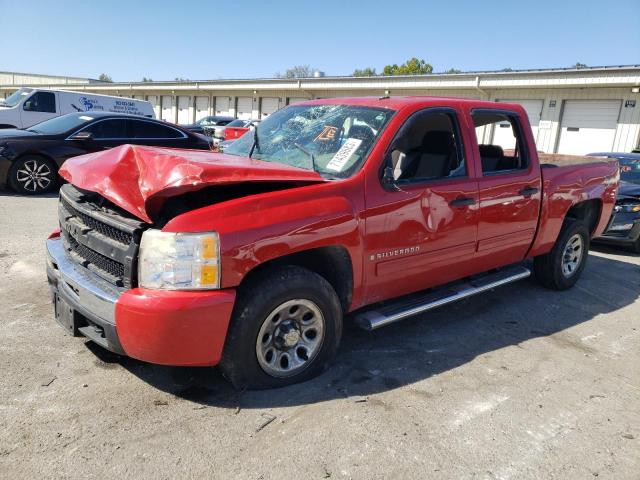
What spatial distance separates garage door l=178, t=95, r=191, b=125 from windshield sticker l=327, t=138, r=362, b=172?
38526mm

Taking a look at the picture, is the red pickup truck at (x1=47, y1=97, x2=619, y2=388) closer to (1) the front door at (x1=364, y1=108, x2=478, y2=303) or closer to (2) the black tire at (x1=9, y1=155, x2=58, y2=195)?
(1) the front door at (x1=364, y1=108, x2=478, y2=303)

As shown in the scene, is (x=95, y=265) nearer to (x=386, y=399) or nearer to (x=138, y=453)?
(x=138, y=453)

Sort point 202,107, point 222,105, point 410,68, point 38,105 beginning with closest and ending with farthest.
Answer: point 38,105 < point 222,105 < point 202,107 < point 410,68

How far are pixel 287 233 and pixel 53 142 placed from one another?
7984mm

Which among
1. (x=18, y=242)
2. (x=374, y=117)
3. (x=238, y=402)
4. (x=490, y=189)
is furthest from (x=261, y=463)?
(x=18, y=242)

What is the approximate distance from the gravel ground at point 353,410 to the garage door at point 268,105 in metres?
28.7

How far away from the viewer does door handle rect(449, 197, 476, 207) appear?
12.8ft

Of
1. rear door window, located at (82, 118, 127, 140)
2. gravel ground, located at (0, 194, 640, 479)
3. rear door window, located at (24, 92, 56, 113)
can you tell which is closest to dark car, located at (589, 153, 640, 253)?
gravel ground, located at (0, 194, 640, 479)

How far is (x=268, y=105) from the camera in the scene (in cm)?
3244

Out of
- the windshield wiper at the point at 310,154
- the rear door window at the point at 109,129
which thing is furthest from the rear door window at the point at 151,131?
the windshield wiper at the point at 310,154

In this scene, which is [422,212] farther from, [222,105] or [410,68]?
[410,68]

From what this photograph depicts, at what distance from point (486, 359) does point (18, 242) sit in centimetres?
548

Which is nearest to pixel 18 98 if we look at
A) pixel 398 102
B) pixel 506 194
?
pixel 398 102

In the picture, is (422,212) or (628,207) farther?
(628,207)
